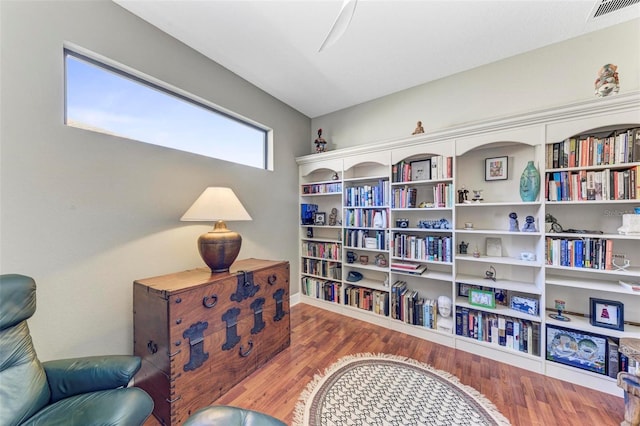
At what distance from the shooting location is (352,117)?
3305 millimetres

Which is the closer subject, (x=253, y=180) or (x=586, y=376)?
(x=586, y=376)

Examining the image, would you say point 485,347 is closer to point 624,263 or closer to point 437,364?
point 437,364

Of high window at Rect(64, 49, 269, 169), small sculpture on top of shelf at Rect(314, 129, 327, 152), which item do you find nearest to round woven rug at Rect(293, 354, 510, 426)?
high window at Rect(64, 49, 269, 169)

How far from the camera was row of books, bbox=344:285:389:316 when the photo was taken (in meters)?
2.71

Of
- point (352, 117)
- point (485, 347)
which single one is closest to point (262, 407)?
point (485, 347)

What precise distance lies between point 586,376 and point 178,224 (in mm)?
3431

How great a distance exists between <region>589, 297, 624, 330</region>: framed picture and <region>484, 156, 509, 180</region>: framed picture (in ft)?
3.88

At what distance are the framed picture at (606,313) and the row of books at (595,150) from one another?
3.43 ft

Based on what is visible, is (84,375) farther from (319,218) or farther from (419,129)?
(419,129)

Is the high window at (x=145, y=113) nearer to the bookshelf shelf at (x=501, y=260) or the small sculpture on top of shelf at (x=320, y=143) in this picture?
the small sculpture on top of shelf at (x=320, y=143)

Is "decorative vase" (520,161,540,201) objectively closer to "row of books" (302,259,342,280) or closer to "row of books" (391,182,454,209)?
"row of books" (391,182,454,209)

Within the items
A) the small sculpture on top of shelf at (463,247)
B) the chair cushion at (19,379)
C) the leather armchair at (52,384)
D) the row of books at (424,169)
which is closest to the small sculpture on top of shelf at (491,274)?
the small sculpture on top of shelf at (463,247)

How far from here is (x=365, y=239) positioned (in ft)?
9.53

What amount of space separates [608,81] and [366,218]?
221 cm
